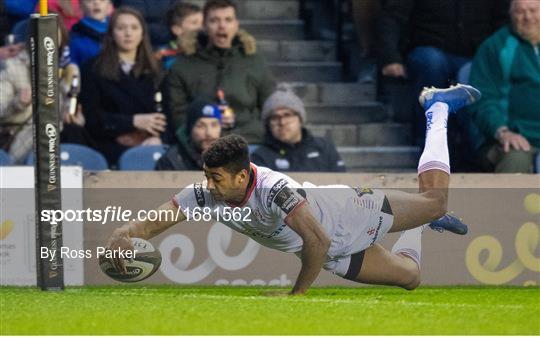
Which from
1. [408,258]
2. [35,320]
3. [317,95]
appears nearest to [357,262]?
[408,258]

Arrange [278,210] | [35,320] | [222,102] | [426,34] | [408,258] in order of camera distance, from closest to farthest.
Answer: [35,320] → [278,210] → [408,258] → [222,102] → [426,34]

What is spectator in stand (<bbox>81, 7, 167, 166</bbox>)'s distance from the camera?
13555mm

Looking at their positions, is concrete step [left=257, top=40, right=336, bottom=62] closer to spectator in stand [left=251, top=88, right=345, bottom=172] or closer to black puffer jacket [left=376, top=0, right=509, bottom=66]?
black puffer jacket [left=376, top=0, right=509, bottom=66]

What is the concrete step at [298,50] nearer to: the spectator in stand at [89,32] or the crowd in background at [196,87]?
the crowd in background at [196,87]

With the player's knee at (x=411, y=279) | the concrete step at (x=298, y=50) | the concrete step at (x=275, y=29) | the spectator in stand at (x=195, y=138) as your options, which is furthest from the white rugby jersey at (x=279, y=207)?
the concrete step at (x=275, y=29)

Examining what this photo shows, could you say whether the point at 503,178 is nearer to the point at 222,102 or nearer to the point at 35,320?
the point at 222,102

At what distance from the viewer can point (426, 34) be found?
14.8m

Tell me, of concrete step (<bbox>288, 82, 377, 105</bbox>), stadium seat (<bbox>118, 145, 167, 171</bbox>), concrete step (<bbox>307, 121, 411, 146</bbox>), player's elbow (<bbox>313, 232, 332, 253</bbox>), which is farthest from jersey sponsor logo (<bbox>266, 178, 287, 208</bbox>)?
concrete step (<bbox>288, 82, 377, 105</bbox>)

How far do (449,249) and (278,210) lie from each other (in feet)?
8.17

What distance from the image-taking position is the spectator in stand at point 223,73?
538 inches

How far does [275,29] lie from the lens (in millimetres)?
15758

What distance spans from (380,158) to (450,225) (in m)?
3.05

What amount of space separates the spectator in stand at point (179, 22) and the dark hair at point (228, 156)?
13.2ft

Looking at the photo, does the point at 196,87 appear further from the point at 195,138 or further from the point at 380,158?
the point at 380,158
